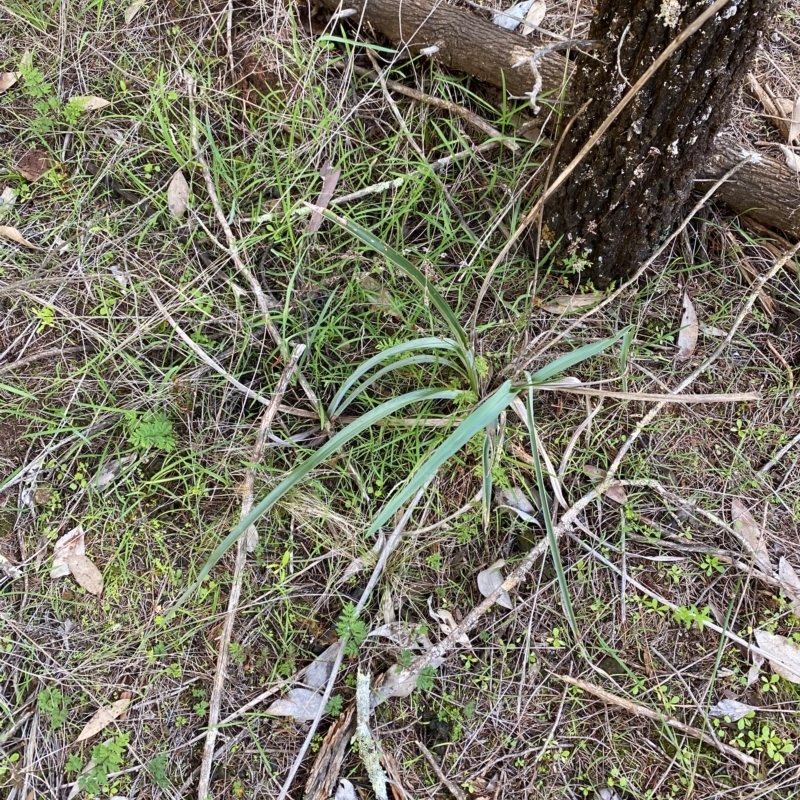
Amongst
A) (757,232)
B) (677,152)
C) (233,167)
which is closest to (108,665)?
(233,167)

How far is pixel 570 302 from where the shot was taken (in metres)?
1.66

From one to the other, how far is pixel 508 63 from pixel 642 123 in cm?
51

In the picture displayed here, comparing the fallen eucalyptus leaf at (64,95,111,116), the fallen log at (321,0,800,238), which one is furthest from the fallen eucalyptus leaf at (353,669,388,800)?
the fallen eucalyptus leaf at (64,95,111,116)

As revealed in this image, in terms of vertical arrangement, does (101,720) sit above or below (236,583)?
below

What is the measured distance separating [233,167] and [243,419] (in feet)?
2.34

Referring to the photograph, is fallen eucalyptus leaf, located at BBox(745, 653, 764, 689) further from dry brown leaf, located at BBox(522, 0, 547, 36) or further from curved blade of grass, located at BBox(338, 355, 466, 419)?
dry brown leaf, located at BBox(522, 0, 547, 36)

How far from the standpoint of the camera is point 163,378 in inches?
64.1

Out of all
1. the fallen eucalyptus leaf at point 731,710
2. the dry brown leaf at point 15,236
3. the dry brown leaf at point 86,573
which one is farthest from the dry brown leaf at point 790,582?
the dry brown leaf at point 15,236

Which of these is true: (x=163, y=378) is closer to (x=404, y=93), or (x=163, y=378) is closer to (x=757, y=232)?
(x=404, y=93)

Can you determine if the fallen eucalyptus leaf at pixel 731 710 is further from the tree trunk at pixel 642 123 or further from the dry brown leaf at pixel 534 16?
the dry brown leaf at pixel 534 16

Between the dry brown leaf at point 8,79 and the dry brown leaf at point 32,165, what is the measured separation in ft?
0.69

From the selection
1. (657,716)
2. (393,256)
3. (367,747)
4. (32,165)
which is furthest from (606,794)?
(32,165)

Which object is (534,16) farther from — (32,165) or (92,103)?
(32,165)

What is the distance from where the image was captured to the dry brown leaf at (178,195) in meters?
1.69
